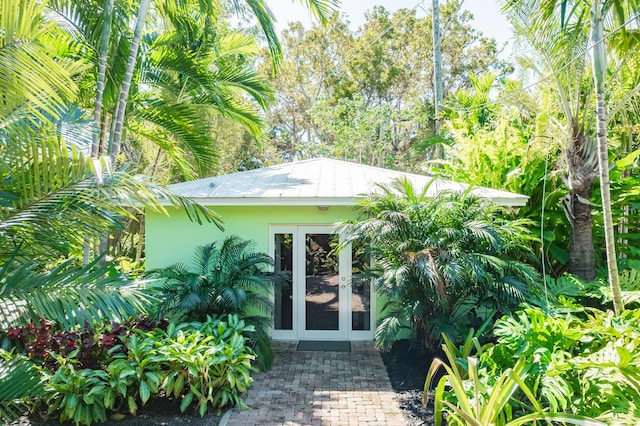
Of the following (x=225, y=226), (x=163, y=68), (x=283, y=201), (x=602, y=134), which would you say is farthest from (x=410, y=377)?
(x=163, y=68)

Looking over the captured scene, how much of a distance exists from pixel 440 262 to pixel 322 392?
2.61 m

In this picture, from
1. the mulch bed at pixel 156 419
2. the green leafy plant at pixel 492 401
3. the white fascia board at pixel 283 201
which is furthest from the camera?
the white fascia board at pixel 283 201

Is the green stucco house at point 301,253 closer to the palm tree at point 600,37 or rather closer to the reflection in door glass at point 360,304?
the reflection in door glass at point 360,304

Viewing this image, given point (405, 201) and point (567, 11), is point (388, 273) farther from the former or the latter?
point (567, 11)

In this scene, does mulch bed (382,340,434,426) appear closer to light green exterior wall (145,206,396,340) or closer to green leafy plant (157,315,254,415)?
light green exterior wall (145,206,396,340)

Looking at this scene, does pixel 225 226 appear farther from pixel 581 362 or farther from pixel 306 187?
pixel 581 362

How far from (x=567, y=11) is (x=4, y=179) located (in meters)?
7.45

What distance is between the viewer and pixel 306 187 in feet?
31.6

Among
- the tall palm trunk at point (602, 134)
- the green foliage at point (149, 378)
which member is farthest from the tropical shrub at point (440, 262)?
the green foliage at point (149, 378)

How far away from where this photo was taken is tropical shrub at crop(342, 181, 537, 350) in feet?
22.8

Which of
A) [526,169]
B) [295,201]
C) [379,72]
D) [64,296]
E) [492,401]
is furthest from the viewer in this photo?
[379,72]

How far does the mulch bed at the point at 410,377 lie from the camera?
598 cm

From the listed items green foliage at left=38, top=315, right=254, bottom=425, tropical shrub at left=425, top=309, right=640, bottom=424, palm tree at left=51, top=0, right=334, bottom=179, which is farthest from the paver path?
palm tree at left=51, top=0, right=334, bottom=179

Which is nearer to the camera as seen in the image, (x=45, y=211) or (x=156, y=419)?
(x=45, y=211)
